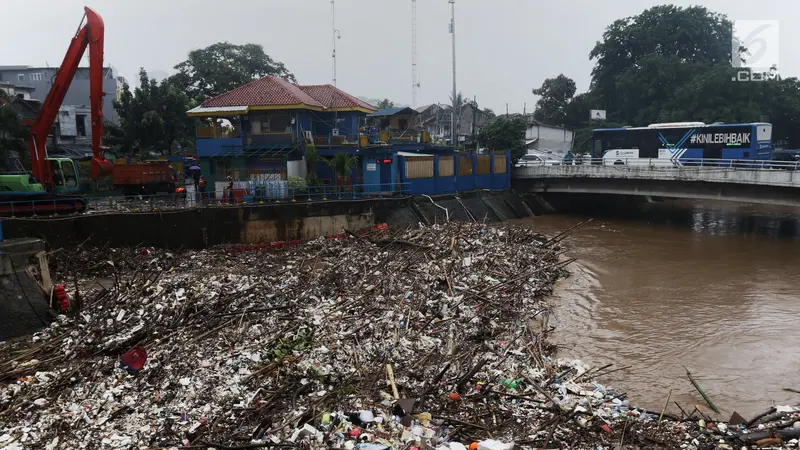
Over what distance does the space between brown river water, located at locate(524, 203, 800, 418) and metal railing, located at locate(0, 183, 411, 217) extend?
10.1 m

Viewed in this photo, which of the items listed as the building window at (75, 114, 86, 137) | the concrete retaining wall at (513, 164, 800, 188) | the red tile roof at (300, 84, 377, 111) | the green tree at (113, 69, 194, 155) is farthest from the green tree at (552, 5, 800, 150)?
the building window at (75, 114, 86, 137)

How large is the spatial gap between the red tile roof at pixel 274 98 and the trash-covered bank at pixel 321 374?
1668cm

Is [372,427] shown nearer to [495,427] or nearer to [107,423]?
[495,427]

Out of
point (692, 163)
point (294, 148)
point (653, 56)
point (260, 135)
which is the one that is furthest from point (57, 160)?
point (653, 56)

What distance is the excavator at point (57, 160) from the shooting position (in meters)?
21.0

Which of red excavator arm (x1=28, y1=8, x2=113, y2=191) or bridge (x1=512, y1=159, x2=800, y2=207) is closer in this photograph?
red excavator arm (x1=28, y1=8, x2=113, y2=191)

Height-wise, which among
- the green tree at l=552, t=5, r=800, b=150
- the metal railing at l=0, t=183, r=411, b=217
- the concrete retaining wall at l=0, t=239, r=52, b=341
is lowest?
the concrete retaining wall at l=0, t=239, r=52, b=341

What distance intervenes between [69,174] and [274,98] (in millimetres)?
11414

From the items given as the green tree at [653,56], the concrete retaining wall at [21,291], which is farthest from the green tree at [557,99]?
the concrete retaining wall at [21,291]

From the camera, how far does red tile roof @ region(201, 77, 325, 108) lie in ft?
101

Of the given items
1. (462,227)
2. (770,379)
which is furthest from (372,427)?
(462,227)

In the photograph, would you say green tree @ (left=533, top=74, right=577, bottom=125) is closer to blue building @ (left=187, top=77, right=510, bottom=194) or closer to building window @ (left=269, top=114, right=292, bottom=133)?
blue building @ (left=187, top=77, right=510, bottom=194)

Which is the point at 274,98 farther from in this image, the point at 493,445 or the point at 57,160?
the point at 493,445

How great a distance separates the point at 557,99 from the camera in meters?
68.9
